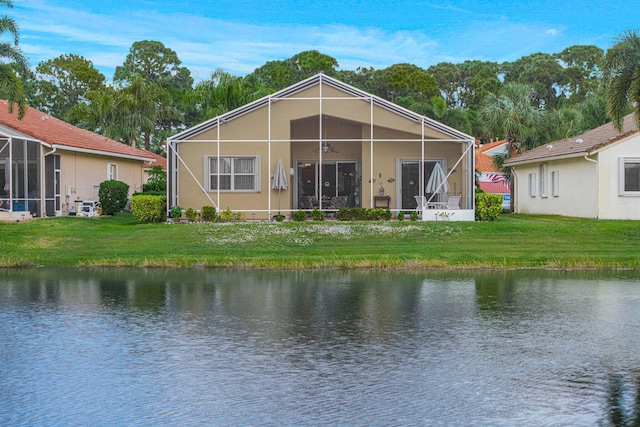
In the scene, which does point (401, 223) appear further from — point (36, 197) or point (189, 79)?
point (189, 79)

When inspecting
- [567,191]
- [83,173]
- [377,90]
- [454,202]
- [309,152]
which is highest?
[377,90]

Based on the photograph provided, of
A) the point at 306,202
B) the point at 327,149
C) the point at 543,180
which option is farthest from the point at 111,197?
the point at 543,180

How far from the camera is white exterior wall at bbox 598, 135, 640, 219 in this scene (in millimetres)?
30308

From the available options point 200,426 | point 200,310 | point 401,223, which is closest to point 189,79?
point 401,223

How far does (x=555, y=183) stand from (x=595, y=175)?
441cm

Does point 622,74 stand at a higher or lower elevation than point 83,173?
higher

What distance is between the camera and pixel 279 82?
2672 inches

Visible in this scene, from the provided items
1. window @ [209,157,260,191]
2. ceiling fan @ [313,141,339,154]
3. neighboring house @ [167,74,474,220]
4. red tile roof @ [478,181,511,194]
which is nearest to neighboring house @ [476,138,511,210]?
red tile roof @ [478,181,511,194]

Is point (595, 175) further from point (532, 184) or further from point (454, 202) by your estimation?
point (532, 184)

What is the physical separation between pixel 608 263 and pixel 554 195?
12941 millimetres

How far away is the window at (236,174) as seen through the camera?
101ft

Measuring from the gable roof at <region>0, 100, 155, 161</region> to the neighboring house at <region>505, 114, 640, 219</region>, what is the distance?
735 inches

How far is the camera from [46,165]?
32156 millimetres

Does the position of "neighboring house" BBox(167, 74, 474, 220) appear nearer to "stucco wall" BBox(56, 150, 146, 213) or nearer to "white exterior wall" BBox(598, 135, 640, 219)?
"white exterior wall" BBox(598, 135, 640, 219)
